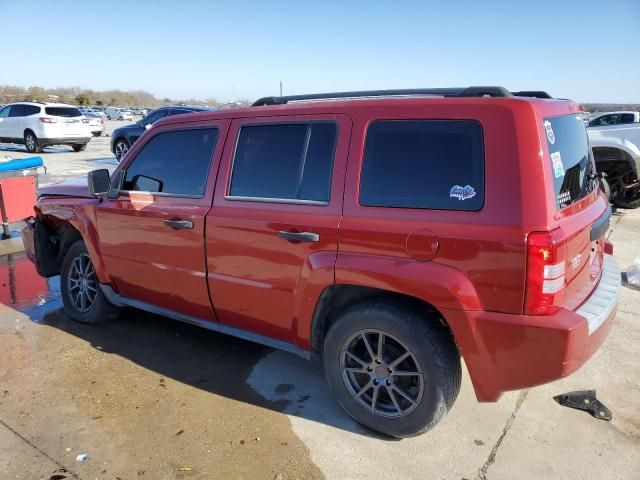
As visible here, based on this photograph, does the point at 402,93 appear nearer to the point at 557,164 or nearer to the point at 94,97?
the point at 557,164

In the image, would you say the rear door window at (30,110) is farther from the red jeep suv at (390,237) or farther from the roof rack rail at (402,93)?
the roof rack rail at (402,93)

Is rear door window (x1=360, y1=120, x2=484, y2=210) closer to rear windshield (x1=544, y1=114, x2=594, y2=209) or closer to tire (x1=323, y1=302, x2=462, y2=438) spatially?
rear windshield (x1=544, y1=114, x2=594, y2=209)

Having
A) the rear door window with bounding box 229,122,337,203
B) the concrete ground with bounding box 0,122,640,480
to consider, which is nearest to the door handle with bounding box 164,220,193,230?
the rear door window with bounding box 229,122,337,203

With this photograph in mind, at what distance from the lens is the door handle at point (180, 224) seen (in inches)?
135

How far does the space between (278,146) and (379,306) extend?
1191 millimetres

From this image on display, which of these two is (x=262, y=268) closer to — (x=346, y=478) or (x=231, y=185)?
(x=231, y=185)

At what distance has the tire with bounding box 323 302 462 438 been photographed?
8.70ft

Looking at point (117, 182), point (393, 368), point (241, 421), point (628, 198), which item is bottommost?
point (241, 421)

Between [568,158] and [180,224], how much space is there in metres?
2.44

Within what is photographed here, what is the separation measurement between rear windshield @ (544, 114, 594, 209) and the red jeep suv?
0.7 inches

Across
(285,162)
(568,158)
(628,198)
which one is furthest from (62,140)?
(568,158)

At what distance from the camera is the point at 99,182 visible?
3873 millimetres

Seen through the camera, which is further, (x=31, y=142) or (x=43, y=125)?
(x=31, y=142)

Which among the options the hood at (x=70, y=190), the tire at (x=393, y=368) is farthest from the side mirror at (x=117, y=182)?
the tire at (x=393, y=368)
